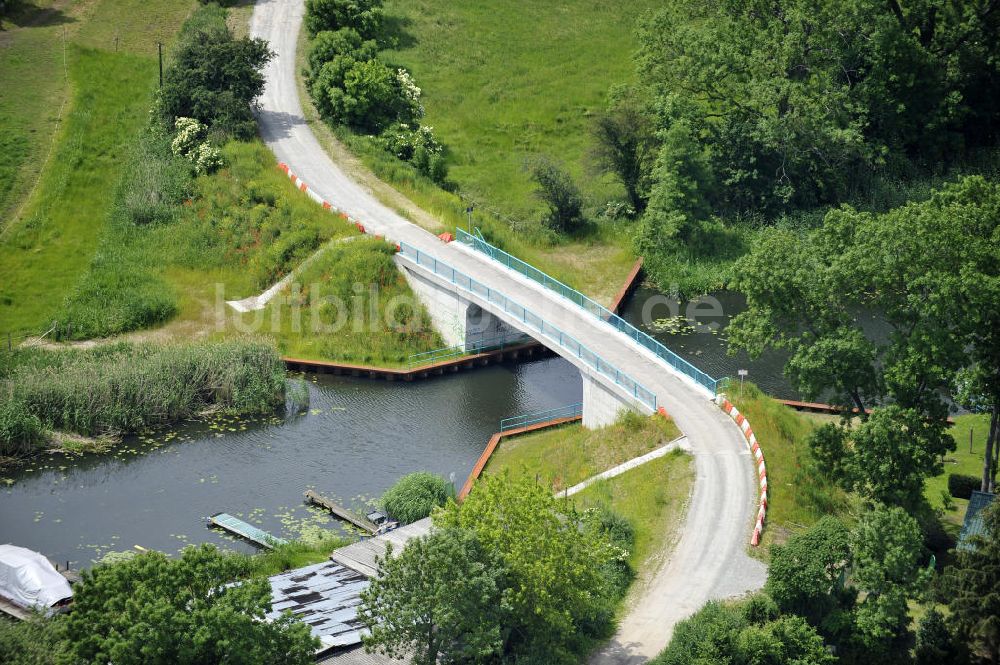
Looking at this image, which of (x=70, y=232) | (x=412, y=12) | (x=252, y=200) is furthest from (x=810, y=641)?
(x=412, y=12)

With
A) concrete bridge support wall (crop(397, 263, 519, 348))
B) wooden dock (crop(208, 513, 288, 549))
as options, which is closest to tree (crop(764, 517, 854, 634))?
wooden dock (crop(208, 513, 288, 549))

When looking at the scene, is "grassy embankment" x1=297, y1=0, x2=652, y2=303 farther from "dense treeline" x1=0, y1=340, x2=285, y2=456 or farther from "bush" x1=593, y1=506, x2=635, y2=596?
"bush" x1=593, y1=506, x2=635, y2=596

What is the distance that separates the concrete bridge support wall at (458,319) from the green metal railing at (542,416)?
21.9 ft

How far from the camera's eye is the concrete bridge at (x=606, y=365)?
42.9 meters

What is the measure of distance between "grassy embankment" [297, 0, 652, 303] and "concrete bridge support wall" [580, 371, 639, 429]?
14918mm

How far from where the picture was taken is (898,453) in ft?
143

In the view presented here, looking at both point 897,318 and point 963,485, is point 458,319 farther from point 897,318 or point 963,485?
point 963,485

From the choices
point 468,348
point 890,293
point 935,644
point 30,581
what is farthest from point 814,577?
point 468,348

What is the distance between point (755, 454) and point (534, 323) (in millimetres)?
14323

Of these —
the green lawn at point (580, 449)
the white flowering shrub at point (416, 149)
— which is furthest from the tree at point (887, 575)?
the white flowering shrub at point (416, 149)

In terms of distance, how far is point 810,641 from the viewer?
38.2 metres

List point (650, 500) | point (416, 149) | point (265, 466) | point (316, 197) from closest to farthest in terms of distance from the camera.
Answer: point (650, 500) < point (265, 466) < point (316, 197) < point (416, 149)

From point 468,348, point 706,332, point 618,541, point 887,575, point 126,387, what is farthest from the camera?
point 706,332

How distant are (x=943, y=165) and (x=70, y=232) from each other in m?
51.8
